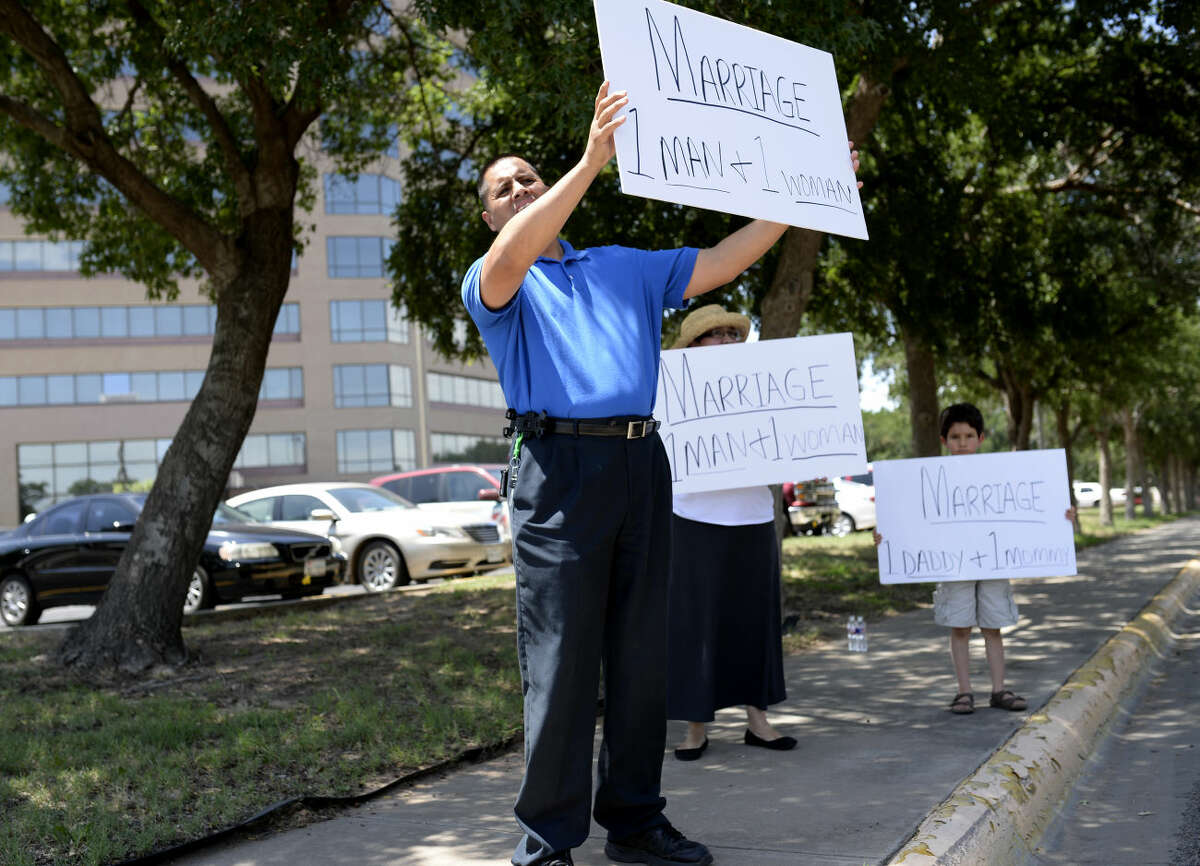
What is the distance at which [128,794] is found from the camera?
4.76 meters

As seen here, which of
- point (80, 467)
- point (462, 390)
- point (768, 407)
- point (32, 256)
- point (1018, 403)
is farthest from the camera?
point (462, 390)

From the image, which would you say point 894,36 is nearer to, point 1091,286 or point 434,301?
point 434,301

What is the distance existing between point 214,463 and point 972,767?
19.7 ft

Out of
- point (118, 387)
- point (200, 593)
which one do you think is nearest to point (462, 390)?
point (118, 387)

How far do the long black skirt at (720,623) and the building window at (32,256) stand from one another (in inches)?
2269

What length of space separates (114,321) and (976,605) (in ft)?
191

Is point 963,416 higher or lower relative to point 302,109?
lower

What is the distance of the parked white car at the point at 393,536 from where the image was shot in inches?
638

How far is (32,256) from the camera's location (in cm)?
5694

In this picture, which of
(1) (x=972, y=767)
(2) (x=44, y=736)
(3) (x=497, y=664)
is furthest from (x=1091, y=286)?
(2) (x=44, y=736)

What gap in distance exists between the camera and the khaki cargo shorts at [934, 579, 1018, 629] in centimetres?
623

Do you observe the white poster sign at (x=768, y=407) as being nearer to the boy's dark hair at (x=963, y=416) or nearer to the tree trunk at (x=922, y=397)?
the boy's dark hair at (x=963, y=416)

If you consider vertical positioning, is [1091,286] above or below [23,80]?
below

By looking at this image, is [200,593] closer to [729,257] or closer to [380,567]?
[380,567]
